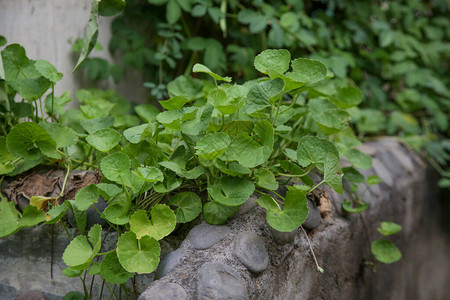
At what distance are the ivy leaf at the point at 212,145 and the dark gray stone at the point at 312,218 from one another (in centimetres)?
36

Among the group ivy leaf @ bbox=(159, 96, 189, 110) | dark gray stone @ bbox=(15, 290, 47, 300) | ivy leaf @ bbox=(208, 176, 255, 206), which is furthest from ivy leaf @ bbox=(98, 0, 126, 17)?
dark gray stone @ bbox=(15, 290, 47, 300)

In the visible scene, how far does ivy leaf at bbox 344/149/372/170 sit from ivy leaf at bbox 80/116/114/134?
2.33ft

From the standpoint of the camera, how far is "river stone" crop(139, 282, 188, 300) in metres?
0.87

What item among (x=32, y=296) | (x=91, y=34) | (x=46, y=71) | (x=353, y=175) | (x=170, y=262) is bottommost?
(x=32, y=296)

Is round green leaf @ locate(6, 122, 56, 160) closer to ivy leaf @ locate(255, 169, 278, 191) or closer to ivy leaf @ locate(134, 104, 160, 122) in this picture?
ivy leaf @ locate(134, 104, 160, 122)

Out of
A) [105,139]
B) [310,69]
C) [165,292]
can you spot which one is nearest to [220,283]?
[165,292]

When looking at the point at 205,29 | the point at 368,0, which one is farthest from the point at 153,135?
the point at 368,0

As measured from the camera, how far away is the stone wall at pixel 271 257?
949mm

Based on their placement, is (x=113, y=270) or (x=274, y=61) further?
(x=274, y=61)

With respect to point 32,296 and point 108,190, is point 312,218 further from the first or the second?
point 32,296

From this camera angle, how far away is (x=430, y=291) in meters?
2.24

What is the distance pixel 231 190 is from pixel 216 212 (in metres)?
0.06

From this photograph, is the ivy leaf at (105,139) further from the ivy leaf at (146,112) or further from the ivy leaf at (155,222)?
the ivy leaf at (146,112)

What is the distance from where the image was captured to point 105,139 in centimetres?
108
